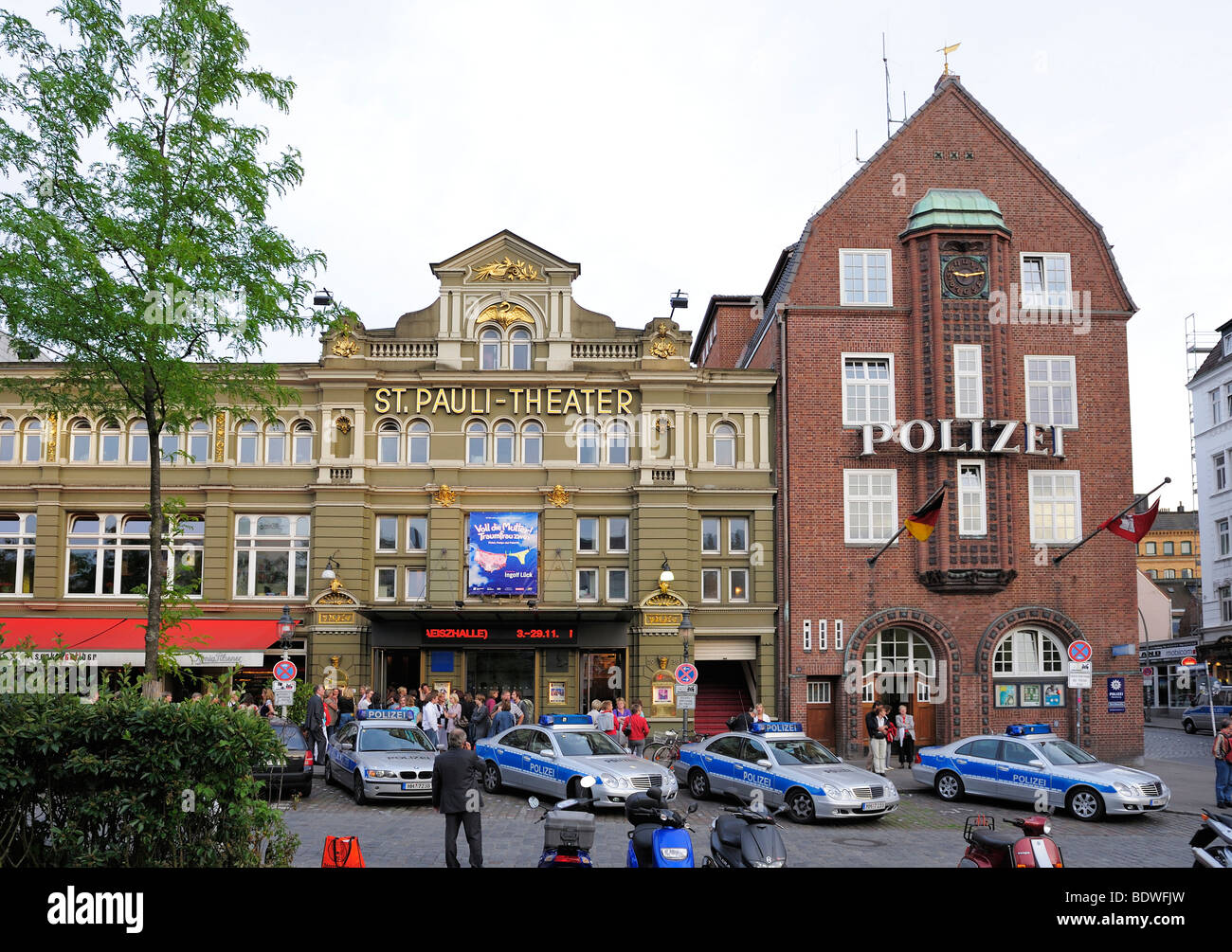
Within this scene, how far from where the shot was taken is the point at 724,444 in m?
33.9

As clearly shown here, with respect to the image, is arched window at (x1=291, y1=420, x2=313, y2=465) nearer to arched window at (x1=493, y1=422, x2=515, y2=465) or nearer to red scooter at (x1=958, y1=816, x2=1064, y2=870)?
arched window at (x1=493, y1=422, x2=515, y2=465)

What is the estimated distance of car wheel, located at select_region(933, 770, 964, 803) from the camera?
72.3 ft

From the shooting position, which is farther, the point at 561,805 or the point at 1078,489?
the point at 1078,489

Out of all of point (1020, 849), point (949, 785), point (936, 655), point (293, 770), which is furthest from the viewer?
point (936, 655)

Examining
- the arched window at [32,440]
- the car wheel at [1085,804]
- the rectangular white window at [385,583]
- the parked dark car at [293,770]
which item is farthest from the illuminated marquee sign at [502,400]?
the car wheel at [1085,804]

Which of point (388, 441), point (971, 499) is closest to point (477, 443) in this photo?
point (388, 441)

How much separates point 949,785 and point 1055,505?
45.4ft

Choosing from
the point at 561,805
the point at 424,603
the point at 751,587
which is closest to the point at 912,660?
the point at 751,587

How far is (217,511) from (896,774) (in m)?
20.5

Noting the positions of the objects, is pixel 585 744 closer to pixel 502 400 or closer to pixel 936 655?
pixel 502 400

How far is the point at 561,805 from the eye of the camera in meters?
10.5

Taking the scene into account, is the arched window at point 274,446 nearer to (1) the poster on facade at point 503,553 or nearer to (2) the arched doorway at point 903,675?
(1) the poster on facade at point 503,553

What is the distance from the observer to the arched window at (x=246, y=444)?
33.3 metres
